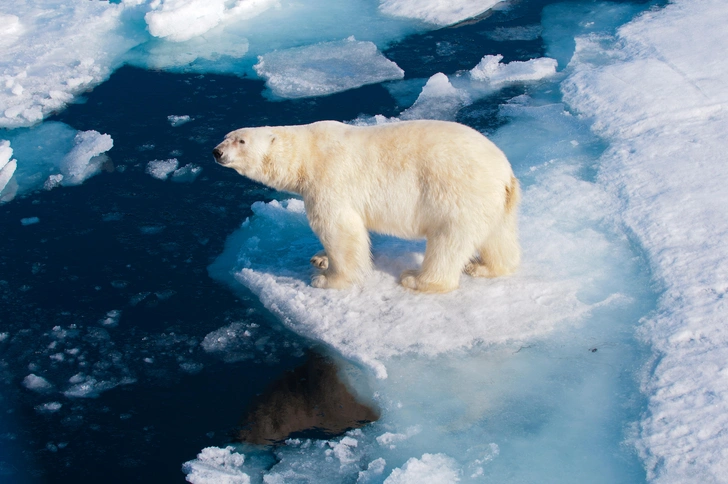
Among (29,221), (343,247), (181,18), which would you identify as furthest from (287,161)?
(181,18)

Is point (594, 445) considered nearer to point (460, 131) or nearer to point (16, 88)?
point (460, 131)

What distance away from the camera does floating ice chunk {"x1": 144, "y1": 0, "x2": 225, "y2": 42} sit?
8.02 metres

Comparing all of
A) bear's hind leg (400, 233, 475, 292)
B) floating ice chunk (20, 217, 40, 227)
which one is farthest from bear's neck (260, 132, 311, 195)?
floating ice chunk (20, 217, 40, 227)

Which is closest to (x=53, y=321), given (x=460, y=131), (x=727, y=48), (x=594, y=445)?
(x=460, y=131)

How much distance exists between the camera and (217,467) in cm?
320

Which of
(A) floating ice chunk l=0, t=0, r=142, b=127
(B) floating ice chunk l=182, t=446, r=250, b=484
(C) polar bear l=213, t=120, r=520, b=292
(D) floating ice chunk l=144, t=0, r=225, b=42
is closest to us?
(B) floating ice chunk l=182, t=446, r=250, b=484

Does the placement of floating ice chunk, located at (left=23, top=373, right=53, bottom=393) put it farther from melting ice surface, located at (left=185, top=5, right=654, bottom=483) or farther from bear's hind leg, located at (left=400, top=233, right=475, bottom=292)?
bear's hind leg, located at (left=400, top=233, right=475, bottom=292)

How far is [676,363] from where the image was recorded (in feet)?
10.8

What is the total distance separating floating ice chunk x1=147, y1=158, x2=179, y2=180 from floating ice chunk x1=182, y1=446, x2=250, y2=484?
305cm

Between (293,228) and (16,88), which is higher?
(16,88)

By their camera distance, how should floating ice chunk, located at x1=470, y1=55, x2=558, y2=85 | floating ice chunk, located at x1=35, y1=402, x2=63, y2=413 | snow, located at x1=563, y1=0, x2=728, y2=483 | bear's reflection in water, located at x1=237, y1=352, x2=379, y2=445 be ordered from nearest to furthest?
snow, located at x1=563, y1=0, x2=728, y2=483 → bear's reflection in water, located at x1=237, y1=352, x2=379, y2=445 → floating ice chunk, located at x1=35, y1=402, x2=63, y2=413 → floating ice chunk, located at x1=470, y1=55, x2=558, y2=85

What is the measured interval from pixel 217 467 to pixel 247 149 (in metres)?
1.83

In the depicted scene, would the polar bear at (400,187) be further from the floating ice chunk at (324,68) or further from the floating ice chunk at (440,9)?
the floating ice chunk at (440,9)

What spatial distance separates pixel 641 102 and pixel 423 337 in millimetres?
3278
